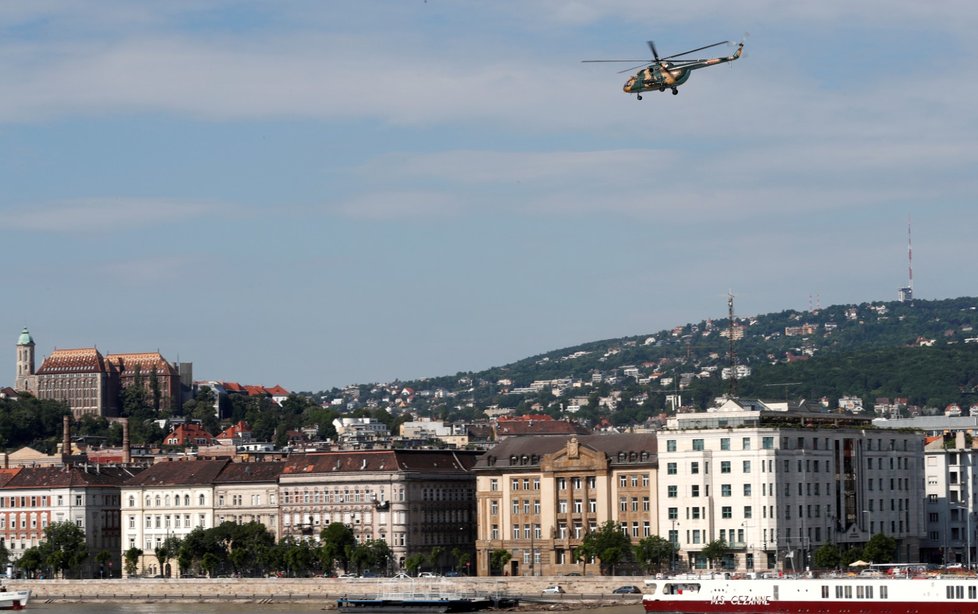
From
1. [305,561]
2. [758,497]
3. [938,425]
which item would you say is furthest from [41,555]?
[938,425]

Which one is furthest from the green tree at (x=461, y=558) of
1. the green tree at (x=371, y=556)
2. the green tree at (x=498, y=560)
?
the green tree at (x=371, y=556)

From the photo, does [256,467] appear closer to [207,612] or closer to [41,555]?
[41,555]

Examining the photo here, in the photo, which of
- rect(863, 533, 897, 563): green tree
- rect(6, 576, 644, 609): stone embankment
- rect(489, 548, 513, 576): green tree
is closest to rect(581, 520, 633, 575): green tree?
rect(6, 576, 644, 609): stone embankment

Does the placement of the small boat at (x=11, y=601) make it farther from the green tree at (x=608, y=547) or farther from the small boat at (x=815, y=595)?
the small boat at (x=815, y=595)

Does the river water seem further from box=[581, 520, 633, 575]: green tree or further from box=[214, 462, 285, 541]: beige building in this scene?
box=[214, 462, 285, 541]: beige building

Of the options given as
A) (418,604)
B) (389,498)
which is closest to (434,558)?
(389,498)

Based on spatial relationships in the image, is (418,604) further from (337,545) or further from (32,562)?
(32,562)
